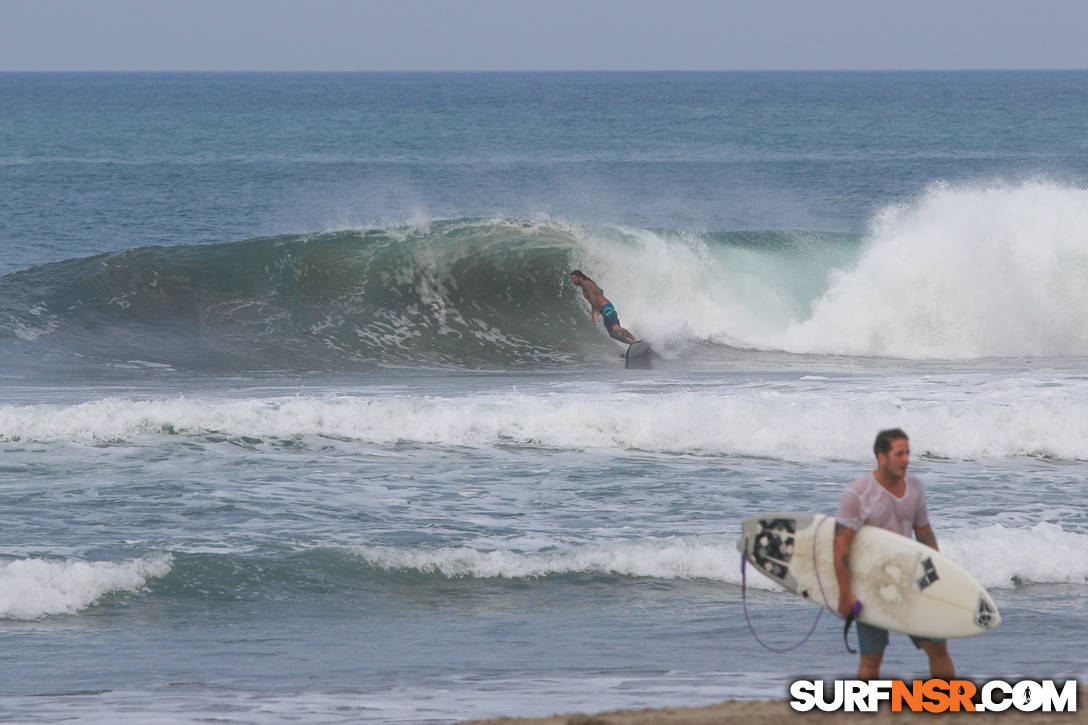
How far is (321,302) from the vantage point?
21328 millimetres

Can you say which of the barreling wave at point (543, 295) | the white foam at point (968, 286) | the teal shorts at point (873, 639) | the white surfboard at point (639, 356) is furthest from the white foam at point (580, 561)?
the white foam at point (968, 286)

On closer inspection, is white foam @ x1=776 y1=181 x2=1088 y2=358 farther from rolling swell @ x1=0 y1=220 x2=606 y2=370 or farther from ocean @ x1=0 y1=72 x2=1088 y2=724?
rolling swell @ x1=0 y1=220 x2=606 y2=370

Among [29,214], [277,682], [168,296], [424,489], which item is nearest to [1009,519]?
[424,489]

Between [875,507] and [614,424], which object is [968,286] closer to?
[614,424]

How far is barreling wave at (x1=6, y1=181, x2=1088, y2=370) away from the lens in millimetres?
19469

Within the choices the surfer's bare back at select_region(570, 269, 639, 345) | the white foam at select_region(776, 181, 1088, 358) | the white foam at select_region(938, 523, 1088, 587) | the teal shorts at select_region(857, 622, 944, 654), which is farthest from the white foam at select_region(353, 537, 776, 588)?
the white foam at select_region(776, 181, 1088, 358)

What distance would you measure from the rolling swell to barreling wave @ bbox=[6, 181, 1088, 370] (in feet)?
0.12

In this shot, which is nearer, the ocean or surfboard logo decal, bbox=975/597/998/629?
surfboard logo decal, bbox=975/597/998/629

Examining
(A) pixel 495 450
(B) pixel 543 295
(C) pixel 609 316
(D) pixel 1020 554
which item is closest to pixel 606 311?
(C) pixel 609 316

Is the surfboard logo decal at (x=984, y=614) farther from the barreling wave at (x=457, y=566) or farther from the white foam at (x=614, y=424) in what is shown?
the white foam at (x=614, y=424)

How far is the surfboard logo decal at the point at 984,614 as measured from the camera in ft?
18.8

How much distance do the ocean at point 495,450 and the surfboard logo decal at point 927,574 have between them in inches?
46.7

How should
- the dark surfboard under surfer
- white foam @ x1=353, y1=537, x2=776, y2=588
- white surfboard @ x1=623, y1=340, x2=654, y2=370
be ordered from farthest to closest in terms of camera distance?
1. the dark surfboard under surfer
2. white surfboard @ x1=623, y1=340, x2=654, y2=370
3. white foam @ x1=353, y1=537, x2=776, y2=588

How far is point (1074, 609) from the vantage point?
318 inches
